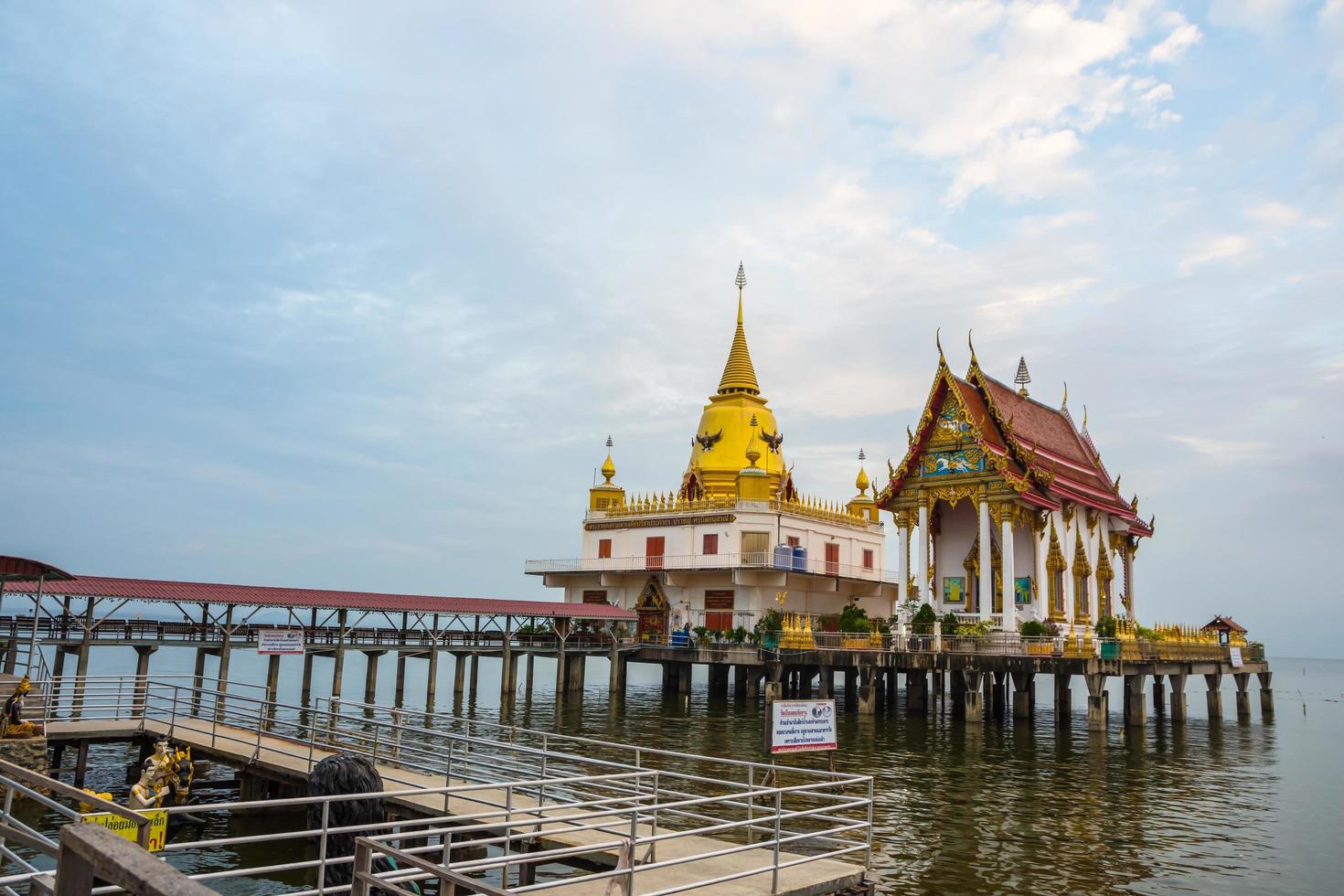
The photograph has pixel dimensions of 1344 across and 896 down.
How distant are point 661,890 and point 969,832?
10143mm

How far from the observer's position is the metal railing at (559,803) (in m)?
9.70

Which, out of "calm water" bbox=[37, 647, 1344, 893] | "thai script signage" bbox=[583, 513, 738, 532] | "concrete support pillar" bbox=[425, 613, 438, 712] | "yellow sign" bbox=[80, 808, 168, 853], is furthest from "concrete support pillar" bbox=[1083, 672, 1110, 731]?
"yellow sign" bbox=[80, 808, 168, 853]

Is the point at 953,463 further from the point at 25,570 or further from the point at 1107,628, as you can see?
the point at 25,570

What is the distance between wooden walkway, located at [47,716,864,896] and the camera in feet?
34.0

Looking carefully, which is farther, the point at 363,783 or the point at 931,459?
the point at 931,459

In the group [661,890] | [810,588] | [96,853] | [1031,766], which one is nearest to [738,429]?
[810,588]

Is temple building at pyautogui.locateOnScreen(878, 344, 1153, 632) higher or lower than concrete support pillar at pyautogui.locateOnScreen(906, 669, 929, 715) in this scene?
higher

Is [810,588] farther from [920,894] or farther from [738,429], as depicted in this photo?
[920,894]

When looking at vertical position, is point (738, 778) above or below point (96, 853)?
below

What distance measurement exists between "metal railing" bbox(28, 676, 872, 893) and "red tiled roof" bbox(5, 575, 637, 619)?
5.59 metres

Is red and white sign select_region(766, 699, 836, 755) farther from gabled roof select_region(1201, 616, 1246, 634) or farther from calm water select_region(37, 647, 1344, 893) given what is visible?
gabled roof select_region(1201, 616, 1246, 634)

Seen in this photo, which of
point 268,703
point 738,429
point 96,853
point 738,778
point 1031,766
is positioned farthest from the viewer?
point 738,429

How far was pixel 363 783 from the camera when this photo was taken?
8.70 metres

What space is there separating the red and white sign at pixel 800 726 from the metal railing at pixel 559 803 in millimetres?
473
